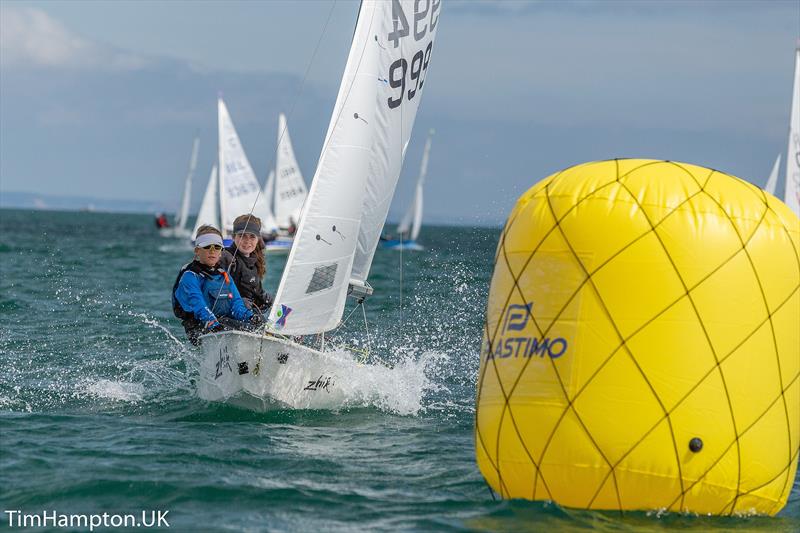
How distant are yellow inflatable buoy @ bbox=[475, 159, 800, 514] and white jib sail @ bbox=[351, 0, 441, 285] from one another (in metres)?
4.23

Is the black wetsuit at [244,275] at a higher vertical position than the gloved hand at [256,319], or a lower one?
higher

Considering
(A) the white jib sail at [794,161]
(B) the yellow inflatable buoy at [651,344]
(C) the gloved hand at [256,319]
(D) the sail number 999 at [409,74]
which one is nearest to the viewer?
(B) the yellow inflatable buoy at [651,344]

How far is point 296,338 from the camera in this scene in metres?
9.25

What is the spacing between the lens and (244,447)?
6883 millimetres

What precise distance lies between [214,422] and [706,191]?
4030 millimetres

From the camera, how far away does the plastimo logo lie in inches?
204

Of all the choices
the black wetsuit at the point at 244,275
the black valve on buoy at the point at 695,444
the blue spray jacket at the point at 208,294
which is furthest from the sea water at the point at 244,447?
the black wetsuit at the point at 244,275

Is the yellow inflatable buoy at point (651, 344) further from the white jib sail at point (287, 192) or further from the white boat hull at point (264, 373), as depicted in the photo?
the white jib sail at point (287, 192)

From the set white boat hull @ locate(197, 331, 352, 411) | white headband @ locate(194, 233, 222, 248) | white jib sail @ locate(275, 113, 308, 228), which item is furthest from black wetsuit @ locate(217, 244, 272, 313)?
white jib sail @ locate(275, 113, 308, 228)

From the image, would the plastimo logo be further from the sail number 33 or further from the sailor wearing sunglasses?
the sail number 33

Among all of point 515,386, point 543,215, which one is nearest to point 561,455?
point 515,386

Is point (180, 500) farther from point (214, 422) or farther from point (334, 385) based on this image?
point (334, 385)

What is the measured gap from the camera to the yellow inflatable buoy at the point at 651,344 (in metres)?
5.07

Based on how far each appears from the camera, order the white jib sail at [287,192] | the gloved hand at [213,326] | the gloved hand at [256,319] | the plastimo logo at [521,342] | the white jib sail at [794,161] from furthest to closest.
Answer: the white jib sail at [287,192], the white jib sail at [794,161], the gloved hand at [256,319], the gloved hand at [213,326], the plastimo logo at [521,342]
